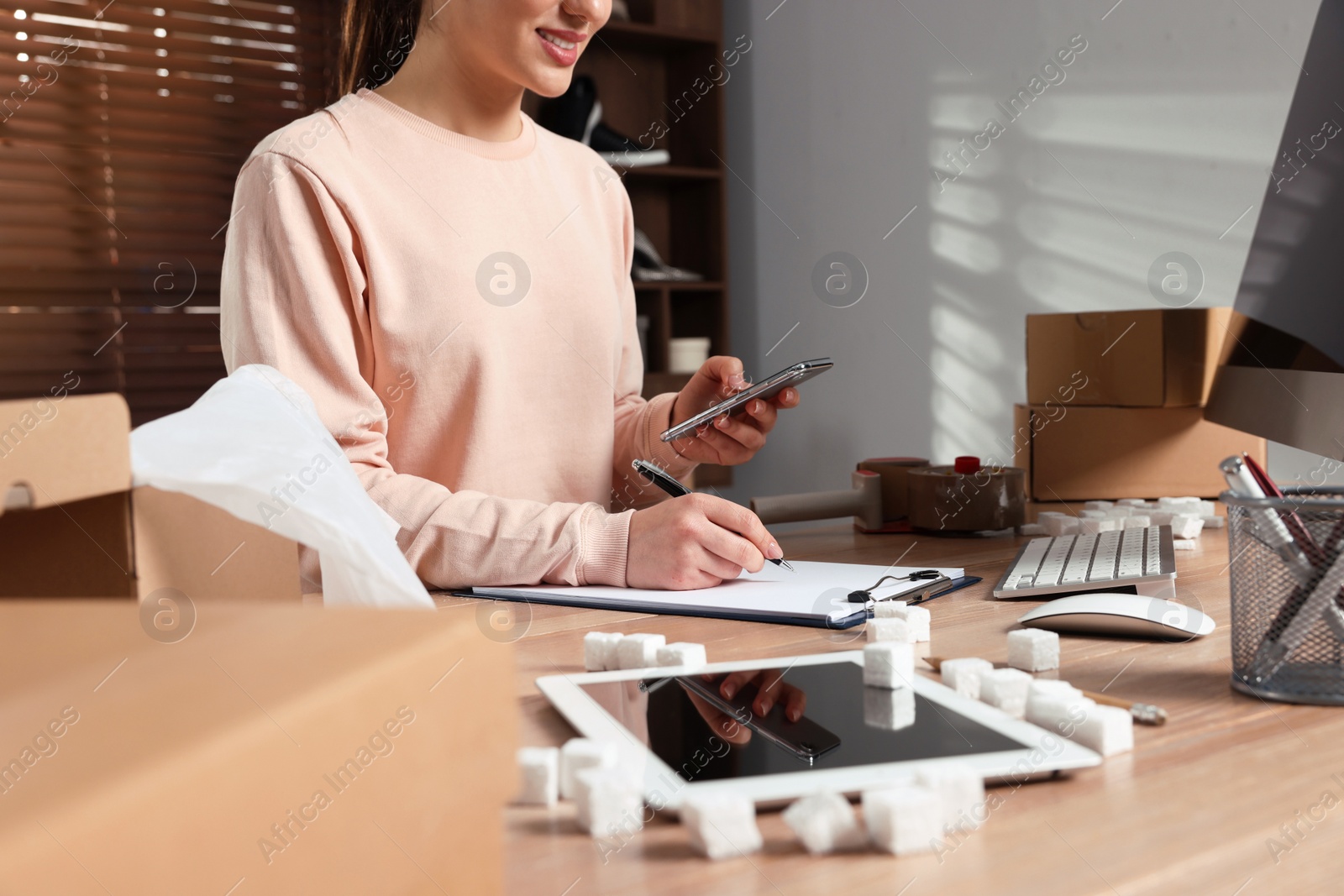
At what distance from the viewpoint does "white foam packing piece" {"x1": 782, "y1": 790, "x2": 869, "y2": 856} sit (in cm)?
41

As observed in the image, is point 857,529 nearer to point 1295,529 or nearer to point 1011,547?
point 1011,547

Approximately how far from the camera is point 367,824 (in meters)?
0.30

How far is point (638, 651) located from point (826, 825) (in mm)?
270

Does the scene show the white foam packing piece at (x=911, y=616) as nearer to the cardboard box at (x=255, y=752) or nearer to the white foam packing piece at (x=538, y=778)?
the white foam packing piece at (x=538, y=778)

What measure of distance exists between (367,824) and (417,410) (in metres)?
0.90

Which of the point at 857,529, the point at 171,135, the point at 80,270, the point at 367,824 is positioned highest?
the point at 171,135

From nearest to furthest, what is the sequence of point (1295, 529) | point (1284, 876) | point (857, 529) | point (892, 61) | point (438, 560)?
point (1284, 876)
point (1295, 529)
point (438, 560)
point (857, 529)
point (892, 61)

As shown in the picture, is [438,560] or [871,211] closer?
[438,560]

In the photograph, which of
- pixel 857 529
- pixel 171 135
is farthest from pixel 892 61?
pixel 171 135

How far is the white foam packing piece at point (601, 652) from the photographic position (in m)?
0.69

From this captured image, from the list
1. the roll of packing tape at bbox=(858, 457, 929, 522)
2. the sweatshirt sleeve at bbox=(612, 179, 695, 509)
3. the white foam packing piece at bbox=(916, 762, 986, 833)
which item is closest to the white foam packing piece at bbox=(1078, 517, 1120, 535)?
the roll of packing tape at bbox=(858, 457, 929, 522)

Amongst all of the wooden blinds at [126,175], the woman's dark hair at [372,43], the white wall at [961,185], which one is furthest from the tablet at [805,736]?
the wooden blinds at [126,175]

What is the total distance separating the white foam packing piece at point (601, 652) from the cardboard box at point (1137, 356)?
1.05 metres

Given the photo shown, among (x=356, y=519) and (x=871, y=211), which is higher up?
(x=871, y=211)
